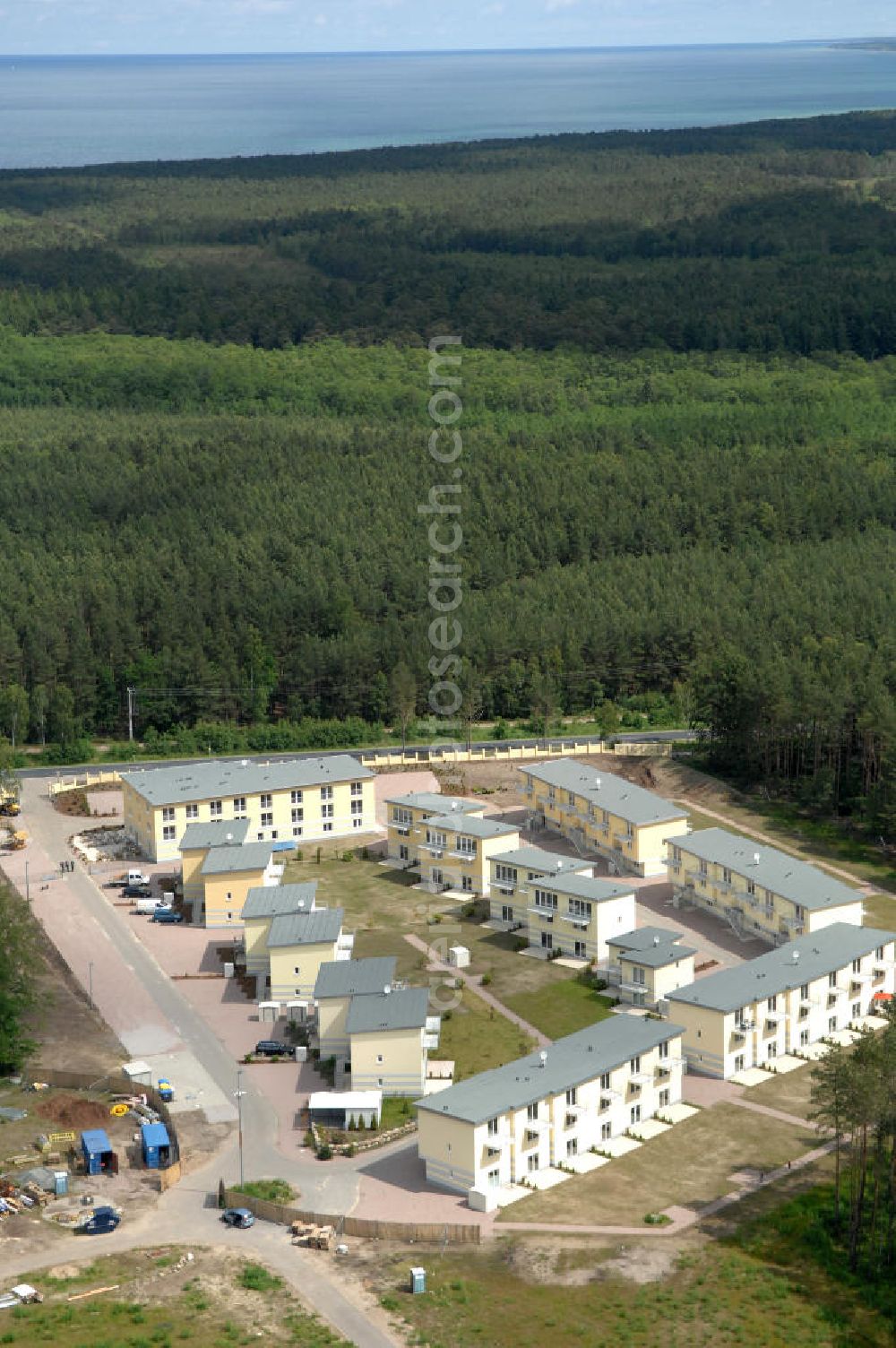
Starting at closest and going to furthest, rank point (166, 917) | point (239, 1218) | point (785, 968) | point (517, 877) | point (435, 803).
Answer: point (239, 1218) < point (785, 968) < point (517, 877) < point (166, 917) < point (435, 803)

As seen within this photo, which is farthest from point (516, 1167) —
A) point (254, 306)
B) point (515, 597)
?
point (254, 306)

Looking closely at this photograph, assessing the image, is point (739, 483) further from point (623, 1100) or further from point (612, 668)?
point (623, 1100)

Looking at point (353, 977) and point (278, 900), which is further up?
point (278, 900)

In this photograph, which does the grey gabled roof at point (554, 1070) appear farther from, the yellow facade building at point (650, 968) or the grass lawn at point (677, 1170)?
the yellow facade building at point (650, 968)

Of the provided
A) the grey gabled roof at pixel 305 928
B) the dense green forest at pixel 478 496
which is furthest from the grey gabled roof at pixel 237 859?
the dense green forest at pixel 478 496

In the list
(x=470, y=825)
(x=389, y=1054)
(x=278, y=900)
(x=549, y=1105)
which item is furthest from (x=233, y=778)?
(x=549, y=1105)

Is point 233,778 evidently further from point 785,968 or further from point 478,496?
point 478,496
